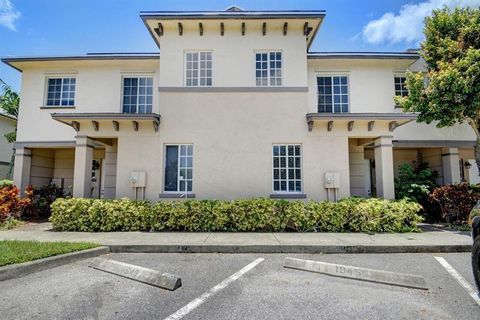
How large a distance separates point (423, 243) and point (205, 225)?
238 inches

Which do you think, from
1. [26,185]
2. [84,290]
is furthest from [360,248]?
[26,185]

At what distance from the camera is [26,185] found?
41.2ft

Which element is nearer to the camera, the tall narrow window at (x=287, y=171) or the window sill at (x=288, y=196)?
the window sill at (x=288, y=196)

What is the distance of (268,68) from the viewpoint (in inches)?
416

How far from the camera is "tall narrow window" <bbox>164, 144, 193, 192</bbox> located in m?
Answer: 10.1

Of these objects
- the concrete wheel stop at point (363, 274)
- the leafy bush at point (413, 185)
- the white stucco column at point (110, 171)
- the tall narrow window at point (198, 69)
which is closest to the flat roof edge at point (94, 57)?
the tall narrow window at point (198, 69)

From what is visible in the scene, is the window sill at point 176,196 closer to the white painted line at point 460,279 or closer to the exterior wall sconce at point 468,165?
the white painted line at point 460,279

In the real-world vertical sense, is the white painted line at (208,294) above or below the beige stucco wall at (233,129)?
below

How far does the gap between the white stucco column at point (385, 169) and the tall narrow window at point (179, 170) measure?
698cm

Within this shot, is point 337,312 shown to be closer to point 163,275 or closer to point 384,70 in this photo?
point 163,275

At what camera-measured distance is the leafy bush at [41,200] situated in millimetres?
12023

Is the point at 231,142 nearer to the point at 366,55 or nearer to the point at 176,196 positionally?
the point at 176,196

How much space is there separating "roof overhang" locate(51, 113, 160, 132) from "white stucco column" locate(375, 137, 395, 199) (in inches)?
326

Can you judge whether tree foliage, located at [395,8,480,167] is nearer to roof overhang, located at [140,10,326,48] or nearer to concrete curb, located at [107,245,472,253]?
roof overhang, located at [140,10,326,48]
